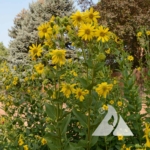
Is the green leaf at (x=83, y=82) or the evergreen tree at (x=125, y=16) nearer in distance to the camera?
the green leaf at (x=83, y=82)

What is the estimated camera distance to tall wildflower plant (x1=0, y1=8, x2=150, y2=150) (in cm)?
177

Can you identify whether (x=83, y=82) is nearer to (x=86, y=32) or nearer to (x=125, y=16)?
(x=86, y=32)

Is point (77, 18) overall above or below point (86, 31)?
above

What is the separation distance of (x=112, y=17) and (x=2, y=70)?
1095 cm

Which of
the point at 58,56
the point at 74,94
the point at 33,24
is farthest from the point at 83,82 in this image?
the point at 33,24

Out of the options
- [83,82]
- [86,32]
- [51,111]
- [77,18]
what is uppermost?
[77,18]

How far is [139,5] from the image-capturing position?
Result: 49.8 ft

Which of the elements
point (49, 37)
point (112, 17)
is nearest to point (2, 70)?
point (49, 37)

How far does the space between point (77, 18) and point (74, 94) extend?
0.88 metres

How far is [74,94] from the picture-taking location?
8.46 ft

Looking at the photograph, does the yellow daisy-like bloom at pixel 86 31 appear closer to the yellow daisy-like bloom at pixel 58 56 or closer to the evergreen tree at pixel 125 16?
the yellow daisy-like bloom at pixel 58 56

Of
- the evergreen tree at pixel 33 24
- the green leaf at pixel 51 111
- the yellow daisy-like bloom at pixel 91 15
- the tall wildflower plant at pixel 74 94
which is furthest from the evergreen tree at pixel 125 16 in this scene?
the green leaf at pixel 51 111

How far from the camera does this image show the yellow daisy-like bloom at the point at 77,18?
1820 mm

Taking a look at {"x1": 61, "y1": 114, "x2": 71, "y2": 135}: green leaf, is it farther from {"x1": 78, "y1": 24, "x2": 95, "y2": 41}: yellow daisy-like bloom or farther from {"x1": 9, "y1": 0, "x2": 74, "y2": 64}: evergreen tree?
{"x1": 9, "y1": 0, "x2": 74, "y2": 64}: evergreen tree
